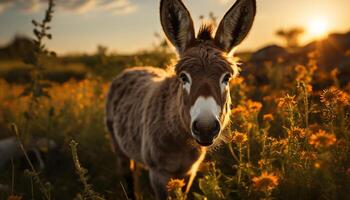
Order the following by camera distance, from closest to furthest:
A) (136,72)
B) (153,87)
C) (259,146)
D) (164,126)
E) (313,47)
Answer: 1. (164,126)
2. (153,87)
3. (259,146)
4. (136,72)
5. (313,47)

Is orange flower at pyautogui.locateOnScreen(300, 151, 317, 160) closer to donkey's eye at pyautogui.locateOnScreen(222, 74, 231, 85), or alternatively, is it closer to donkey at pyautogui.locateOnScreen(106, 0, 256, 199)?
donkey at pyautogui.locateOnScreen(106, 0, 256, 199)

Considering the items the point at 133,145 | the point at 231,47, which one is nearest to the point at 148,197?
the point at 133,145

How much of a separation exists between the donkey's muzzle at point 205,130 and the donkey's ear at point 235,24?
3.51ft

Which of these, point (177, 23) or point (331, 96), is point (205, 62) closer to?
point (177, 23)

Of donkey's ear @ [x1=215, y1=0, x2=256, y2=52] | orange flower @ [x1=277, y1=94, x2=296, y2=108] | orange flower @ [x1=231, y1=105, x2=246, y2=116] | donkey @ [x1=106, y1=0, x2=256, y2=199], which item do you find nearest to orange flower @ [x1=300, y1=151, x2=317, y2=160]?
orange flower @ [x1=277, y1=94, x2=296, y2=108]

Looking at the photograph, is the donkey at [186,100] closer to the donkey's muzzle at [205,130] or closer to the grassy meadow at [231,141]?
the donkey's muzzle at [205,130]

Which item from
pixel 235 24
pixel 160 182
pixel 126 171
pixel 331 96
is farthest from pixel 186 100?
pixel 126 171

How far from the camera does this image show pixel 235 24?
3654 millimetres

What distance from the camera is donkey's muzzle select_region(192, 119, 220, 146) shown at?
2.83 m

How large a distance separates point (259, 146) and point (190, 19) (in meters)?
2.01

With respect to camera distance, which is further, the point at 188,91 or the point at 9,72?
the point at 9,72

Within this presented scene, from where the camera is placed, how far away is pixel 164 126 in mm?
3865

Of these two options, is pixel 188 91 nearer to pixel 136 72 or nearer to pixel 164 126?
pixel 164 126

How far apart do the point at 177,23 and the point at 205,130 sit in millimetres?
1208
